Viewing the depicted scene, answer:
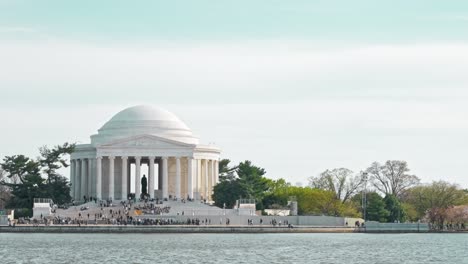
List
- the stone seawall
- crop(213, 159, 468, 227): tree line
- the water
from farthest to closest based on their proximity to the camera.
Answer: crop(213, 159, 468, 227): tree line, the stone seawall, the water

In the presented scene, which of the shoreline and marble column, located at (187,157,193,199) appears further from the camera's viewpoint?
marble column, located at (187,157,193,199)

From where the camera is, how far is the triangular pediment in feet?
648

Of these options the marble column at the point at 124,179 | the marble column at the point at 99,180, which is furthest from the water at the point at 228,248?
the marble column at the point at 124,179

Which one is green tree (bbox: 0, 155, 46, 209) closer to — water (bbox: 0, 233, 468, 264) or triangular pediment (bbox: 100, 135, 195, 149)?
triangular pediment (bbox: 100, 135, 195, 149)

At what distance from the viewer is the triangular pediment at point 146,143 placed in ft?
648

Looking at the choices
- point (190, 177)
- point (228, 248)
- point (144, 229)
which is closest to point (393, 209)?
point (190, 177)

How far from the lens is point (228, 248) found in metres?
122

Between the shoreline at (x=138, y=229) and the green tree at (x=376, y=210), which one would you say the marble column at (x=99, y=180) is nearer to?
the shoreline at (x=138, y=229)

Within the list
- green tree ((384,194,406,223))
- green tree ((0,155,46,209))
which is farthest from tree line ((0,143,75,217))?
green tree ((384,194,406,223))

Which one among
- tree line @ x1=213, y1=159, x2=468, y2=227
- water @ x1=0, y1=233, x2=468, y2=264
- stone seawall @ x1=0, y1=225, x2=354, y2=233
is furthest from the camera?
tree line @ x1=213, y1=159, x2=468, y2=227

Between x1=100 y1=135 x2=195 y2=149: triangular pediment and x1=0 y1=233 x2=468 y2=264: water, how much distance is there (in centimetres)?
4463

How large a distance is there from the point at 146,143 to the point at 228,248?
77.5 meters

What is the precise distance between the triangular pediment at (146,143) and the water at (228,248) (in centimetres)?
4463

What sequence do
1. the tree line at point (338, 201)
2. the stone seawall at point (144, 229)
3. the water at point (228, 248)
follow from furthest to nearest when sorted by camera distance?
the tree line at point (338, 201), the stone seawall at point (144, 229), the water at point (228, 248)
